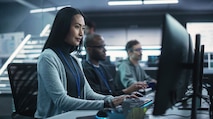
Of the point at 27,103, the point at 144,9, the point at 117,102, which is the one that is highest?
the point at 144,9

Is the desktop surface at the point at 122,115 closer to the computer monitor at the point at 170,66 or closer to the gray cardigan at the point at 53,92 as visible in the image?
the gray cardigan at the point at 53,92

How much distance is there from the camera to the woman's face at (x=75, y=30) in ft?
5.76

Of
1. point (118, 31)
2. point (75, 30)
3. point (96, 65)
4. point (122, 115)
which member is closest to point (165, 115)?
point (122, 115)

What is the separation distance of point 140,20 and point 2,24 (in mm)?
4110

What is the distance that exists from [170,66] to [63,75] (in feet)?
3.03

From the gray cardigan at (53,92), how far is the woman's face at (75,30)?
171 mm

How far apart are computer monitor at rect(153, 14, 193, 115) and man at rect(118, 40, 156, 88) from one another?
6.91ft

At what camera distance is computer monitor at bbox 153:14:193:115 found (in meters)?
0.77

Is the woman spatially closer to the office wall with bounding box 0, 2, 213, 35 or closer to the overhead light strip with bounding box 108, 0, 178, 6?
the office wall with bounding box 0, 2, 213, 35

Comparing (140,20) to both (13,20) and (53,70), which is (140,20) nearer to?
(13,20)

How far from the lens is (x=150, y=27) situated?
8055mm

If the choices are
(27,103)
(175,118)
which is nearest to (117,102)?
(175,118)

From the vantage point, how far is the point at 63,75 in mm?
1628

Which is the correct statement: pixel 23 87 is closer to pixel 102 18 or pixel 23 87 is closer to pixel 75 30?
pixel 75 30
